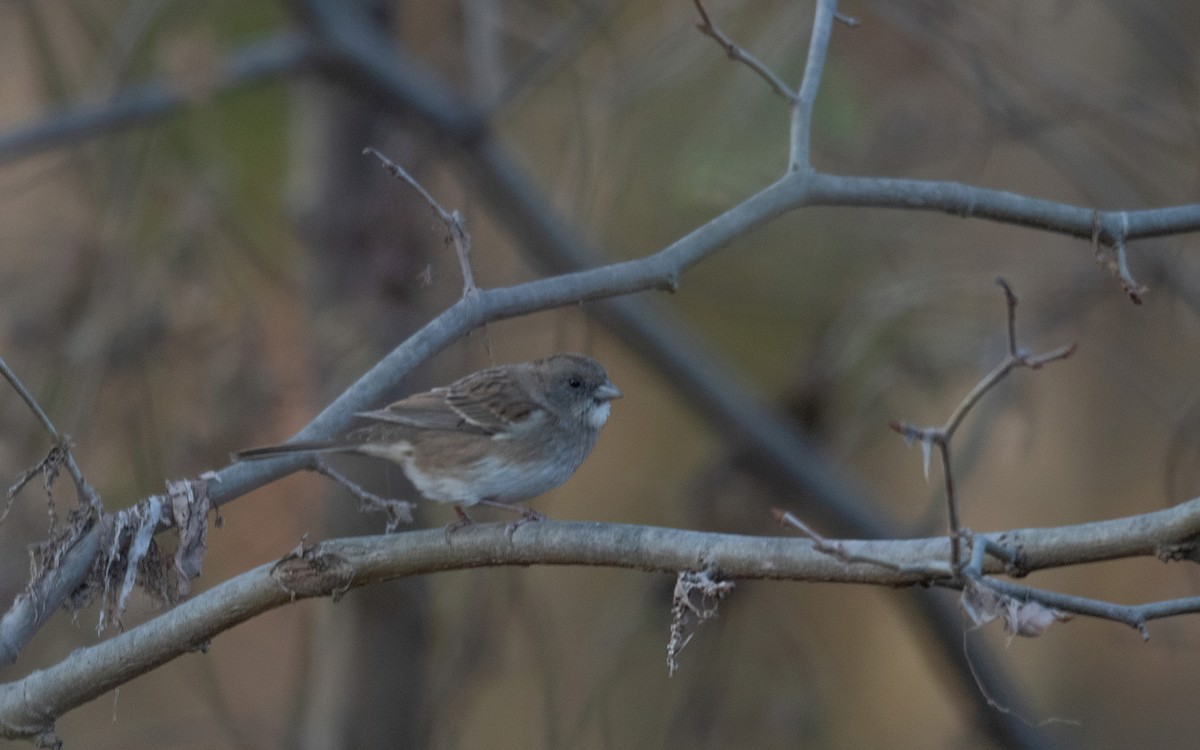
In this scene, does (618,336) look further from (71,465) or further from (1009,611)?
(1009,611)

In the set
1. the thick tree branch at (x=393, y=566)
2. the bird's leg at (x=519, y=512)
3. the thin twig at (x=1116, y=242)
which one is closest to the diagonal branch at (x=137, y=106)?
the bird's leg at (x=519, y=512)

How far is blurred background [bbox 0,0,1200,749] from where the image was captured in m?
5.64

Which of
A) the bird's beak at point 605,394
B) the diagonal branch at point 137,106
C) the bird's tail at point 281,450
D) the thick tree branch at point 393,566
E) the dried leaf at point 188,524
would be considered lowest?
the thick tree branch at point 393,566

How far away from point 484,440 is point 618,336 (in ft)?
7.91

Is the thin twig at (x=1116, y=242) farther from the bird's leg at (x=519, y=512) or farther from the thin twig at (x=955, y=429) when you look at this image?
the bird's leg at (x=519, y=512)

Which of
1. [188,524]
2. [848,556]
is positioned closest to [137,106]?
[188,524]

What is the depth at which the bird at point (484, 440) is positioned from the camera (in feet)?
13.1

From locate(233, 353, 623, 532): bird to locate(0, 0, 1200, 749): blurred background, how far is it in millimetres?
488

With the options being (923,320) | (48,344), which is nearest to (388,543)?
(48,344)

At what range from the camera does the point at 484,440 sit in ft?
13.2

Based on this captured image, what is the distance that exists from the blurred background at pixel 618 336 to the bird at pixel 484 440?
0.49 m

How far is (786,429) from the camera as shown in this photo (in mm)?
6766

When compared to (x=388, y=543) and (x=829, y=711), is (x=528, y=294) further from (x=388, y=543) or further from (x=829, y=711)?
(x=829, y=711)

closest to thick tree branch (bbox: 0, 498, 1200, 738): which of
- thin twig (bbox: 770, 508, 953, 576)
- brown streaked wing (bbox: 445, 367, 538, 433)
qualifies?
thin twig (bbox: 770, 508, 953, 576)
